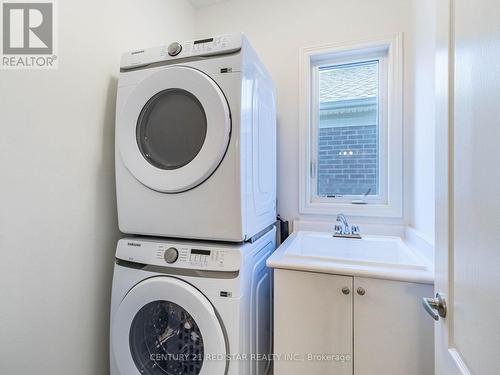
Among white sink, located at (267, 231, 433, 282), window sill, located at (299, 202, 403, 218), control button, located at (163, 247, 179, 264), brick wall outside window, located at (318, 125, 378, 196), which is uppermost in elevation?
brick wall outside window, located at (318, 125, 378, 196)

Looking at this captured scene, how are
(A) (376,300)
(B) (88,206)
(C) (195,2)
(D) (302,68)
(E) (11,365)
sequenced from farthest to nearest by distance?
(C) (195,2) → (D) (302,68) → (B) (88,206) → (A) (376,300) → (E) (11,365)

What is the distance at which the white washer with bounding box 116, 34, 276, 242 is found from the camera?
978mm

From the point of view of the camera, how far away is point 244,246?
3.43ft

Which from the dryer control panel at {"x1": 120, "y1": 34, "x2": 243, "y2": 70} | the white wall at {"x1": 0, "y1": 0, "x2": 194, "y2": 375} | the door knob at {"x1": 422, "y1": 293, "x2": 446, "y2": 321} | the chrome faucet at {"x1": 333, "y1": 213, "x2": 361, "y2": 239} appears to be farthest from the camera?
the chrome faucet at {"x1": 333, "y1": 213, "x2": 361, "y2": 239}

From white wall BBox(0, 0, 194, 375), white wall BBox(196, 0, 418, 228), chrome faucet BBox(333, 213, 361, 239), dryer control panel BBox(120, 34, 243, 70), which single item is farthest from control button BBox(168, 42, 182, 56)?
chrome faucet BBox(333, 213, 361, 239)

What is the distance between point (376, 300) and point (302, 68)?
5.12 feet

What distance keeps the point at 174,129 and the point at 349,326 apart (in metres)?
1.17

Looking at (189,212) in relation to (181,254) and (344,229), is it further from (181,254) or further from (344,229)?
(344,229)

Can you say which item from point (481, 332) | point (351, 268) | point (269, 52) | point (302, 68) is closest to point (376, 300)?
point (351, 268)

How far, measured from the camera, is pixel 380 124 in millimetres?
1686

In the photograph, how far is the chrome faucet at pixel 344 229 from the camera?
5.16ft

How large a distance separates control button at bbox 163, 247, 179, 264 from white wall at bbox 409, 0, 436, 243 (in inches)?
47.3

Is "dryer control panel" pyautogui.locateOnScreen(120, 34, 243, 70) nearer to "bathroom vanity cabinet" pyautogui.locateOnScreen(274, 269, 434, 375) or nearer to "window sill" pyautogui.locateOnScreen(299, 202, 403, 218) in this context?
"bathroom vanity cabinet" pyautogui.locateOnScreen(274, 269, 434, 375)

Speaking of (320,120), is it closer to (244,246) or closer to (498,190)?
(244,246)
